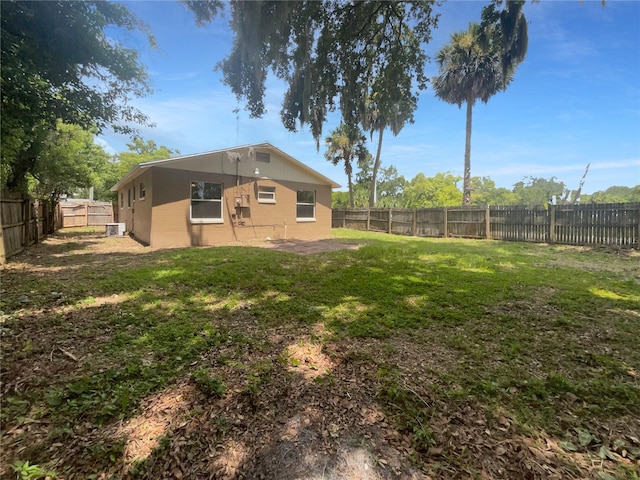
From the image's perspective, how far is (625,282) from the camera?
202 inches

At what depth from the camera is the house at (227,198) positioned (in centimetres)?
984

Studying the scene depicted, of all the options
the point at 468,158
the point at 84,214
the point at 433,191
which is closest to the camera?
the point at 468,158

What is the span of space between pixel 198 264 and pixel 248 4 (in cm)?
477

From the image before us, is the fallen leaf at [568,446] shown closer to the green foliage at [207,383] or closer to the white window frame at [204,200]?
the green foliage at [207,383]

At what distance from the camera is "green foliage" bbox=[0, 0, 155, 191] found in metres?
4.87

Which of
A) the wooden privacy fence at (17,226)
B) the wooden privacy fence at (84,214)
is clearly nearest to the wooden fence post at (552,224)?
the wooden privacy fence at (17,226)

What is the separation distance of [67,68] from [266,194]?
7.19 m

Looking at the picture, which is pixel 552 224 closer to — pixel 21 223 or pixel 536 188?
pixel 21 223

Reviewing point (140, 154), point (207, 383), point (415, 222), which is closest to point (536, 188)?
point (415, 222)

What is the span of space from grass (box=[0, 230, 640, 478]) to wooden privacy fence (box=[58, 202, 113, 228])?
57.0ft

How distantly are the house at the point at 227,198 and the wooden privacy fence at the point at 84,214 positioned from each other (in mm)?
8589

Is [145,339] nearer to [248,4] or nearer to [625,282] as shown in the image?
[248,4]

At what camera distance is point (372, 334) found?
10.3 ft

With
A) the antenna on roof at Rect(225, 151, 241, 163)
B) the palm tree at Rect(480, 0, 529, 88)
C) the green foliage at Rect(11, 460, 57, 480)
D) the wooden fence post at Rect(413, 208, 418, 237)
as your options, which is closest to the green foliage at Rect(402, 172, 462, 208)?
the wooden fence post at Rect(413, 208, 418, 237)
